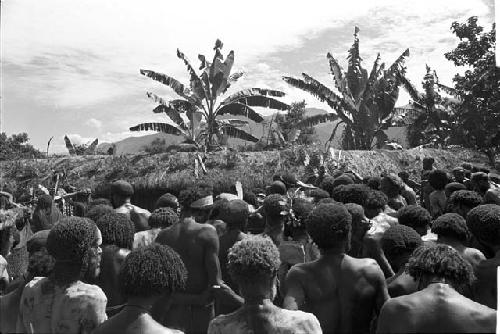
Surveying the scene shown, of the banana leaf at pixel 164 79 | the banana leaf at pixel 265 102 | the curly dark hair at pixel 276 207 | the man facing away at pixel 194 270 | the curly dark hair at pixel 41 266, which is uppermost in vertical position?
the banana leaf at pixel 164 79

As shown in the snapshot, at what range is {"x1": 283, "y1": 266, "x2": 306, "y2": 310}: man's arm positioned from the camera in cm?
300

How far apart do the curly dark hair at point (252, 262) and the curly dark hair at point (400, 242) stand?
124cm

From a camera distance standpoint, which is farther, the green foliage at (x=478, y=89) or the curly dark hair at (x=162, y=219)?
the green foliage at (x=478, y=89)

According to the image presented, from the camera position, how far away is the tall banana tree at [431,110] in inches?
814

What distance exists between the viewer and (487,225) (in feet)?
11.4

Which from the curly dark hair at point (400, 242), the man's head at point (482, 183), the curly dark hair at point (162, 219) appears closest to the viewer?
the curly dark hair at point (400, 242)

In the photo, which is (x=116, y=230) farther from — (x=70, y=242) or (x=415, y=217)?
(x=415, y=217)

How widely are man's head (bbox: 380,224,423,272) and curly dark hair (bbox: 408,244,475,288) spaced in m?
0.89

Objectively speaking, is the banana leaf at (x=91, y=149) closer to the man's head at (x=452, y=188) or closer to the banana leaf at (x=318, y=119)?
the banana leaf at (x=318, y=119)

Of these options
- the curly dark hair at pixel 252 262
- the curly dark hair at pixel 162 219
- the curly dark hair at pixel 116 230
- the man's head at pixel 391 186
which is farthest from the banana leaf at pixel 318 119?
the curly dark hair at pixel 252 262

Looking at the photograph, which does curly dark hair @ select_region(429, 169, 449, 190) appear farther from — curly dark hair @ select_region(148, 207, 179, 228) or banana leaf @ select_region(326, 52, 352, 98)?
banana leaf @ select_region(326, 52, 352, 98)

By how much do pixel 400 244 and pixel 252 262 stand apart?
138 cm

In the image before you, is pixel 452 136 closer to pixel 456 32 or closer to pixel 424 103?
pixel 424 103

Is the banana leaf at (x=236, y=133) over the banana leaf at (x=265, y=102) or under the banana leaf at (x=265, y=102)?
under
